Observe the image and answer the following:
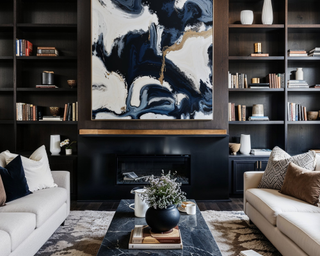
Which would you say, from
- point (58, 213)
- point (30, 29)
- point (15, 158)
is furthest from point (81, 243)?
point (30, 29)

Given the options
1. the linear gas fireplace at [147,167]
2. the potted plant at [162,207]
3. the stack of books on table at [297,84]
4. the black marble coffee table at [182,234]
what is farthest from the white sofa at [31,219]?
the stack of books on table at [297,84]

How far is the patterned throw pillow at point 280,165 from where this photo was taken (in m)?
2.59

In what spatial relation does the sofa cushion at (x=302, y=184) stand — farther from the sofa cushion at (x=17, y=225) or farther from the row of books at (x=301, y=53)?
the sofa cushion at (x=17, y=225)

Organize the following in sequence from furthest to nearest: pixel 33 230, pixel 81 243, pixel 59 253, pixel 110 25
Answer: pixel 110 25 < pixel 81 243 < pixel 59 253 < pixel 33 230

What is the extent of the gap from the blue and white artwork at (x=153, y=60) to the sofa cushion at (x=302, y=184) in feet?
4.98

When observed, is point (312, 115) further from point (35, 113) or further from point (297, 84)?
point (35, 113)

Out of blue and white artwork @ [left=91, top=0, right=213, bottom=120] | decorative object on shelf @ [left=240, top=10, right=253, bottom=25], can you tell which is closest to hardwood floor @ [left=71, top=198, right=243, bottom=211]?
blue and white artwork @ [left=91, top=0, right=213, bottom=120]

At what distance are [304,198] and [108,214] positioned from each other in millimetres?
2183

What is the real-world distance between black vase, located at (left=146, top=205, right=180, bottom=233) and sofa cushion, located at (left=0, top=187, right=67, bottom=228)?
3.39 feet

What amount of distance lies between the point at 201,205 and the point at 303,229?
1910 mm

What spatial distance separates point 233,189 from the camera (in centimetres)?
390

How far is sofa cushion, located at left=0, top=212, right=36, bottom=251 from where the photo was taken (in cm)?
179

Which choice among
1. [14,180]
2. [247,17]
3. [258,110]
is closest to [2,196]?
[14,180]

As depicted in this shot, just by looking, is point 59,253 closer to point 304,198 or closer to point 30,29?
point 304,198
